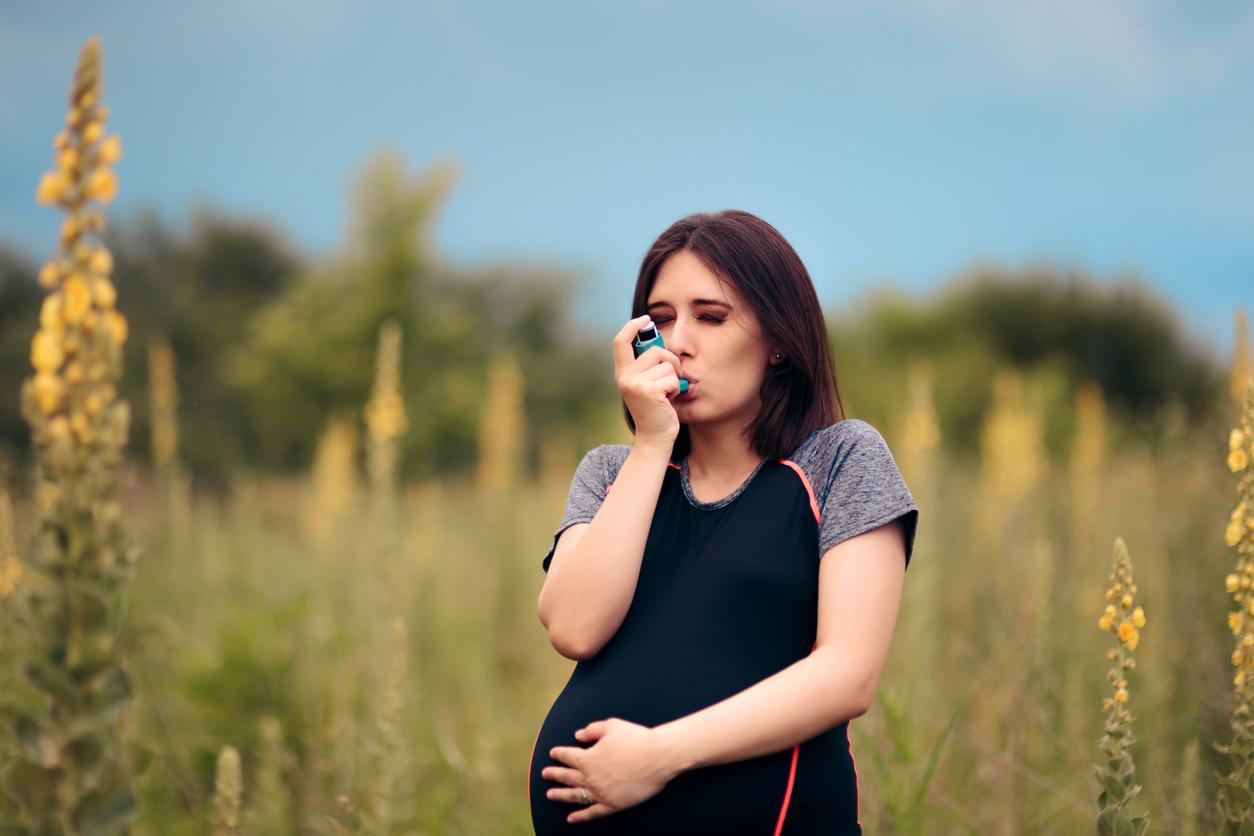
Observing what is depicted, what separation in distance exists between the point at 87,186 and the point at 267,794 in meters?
2.46

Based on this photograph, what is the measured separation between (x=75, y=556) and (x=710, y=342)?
1.11 m

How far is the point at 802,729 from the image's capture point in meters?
1.65

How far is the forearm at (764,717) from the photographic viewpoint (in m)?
1.62

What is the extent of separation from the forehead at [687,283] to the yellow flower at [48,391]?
3.48 ft

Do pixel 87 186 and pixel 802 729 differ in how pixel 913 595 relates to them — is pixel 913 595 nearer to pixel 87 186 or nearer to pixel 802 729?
pixel 802 729

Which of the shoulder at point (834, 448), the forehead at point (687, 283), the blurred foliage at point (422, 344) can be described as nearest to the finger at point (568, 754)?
the shoulder at point (834, 448)

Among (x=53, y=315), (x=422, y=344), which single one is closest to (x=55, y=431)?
(x=53, y=315)

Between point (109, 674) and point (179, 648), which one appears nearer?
point (109, 674)

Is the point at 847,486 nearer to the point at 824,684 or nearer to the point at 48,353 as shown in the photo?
the point at 824,684

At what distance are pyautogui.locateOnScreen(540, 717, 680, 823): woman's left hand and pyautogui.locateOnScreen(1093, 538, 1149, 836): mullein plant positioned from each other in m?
0.73

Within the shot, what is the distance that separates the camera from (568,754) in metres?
A: 1.74

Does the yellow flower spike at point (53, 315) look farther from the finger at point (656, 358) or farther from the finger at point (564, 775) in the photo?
the finger at point (564, 775)

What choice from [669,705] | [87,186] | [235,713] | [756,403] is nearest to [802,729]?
[669,705]

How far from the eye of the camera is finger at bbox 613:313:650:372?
6.19 ft
